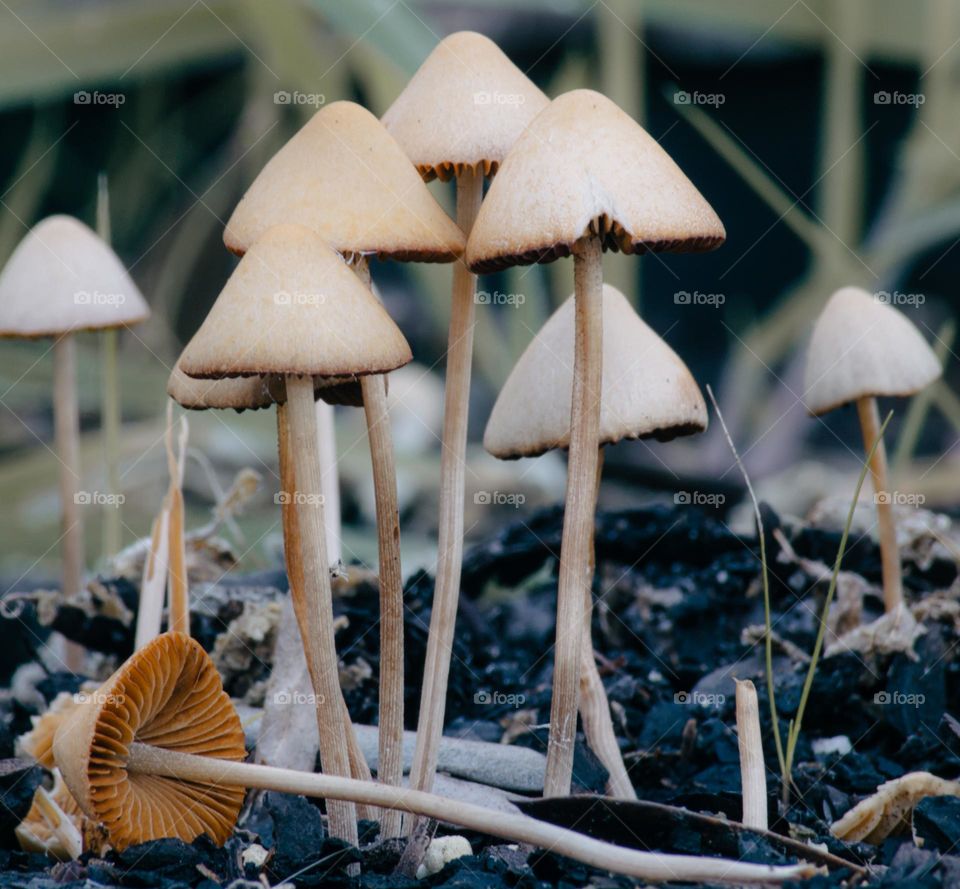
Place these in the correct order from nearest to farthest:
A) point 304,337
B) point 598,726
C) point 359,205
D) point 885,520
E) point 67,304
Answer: point 304,337 → point 359,205 → point 598,726 → point 885,520 → point 67,304

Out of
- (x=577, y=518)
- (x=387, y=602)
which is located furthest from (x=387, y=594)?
(x=577, y=518)

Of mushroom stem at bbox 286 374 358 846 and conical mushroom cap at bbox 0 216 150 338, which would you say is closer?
mushroom stem at bbox 286 374 358 846

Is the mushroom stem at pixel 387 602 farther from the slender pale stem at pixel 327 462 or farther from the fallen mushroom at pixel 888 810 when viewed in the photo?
the fallen mushroom at pixel 888 810

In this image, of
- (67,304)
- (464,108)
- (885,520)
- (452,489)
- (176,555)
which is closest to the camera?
(464,108)

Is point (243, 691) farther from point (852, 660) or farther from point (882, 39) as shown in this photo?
point (882, 39)

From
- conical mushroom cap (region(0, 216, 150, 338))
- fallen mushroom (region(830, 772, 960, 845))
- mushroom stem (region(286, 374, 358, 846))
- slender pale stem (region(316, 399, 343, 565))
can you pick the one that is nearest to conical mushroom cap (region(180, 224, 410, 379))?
mushroom stem (region(286, 374, 358, 846))

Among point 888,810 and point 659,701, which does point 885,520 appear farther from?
point 888,810

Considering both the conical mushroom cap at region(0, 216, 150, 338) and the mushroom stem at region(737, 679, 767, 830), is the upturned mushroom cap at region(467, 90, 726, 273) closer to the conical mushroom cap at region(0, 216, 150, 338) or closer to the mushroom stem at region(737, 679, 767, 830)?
the mushroom stem at region(737, 679, 767, 830)
